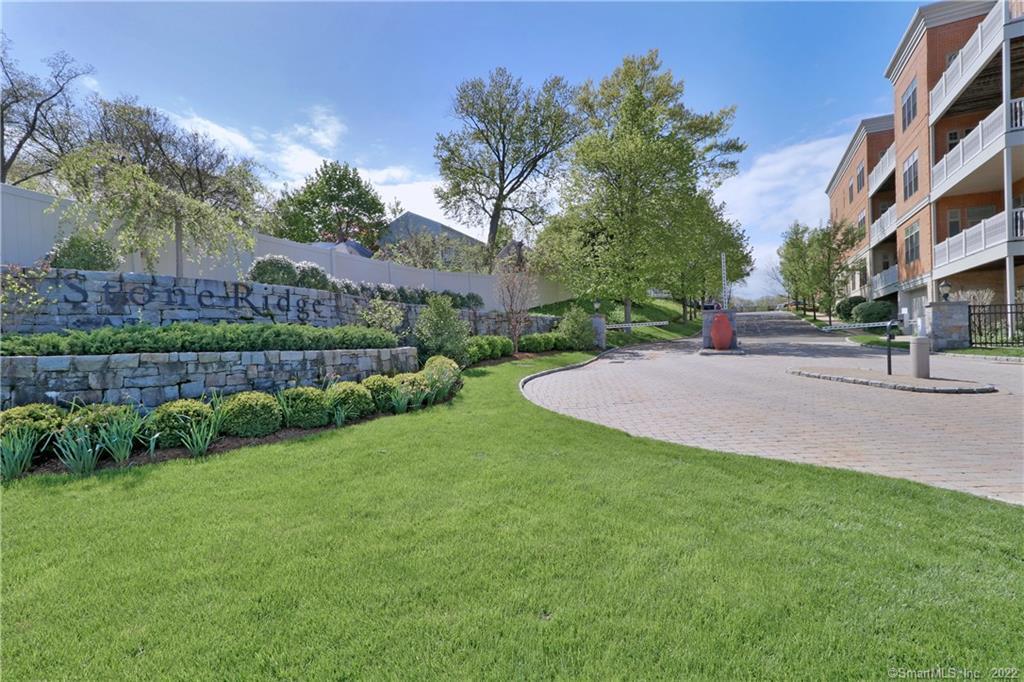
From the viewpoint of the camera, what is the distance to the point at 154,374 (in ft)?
19.7

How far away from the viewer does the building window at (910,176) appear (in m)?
20.9

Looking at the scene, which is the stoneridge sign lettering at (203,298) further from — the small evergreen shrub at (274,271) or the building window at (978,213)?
the building window at (978,213)

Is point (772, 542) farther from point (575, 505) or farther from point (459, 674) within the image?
point (459, 674)

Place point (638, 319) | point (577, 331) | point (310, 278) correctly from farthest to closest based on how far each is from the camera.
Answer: point (638, 319) < point (577, 331) < point (310, 278)

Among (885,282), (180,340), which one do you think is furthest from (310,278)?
(885,282)

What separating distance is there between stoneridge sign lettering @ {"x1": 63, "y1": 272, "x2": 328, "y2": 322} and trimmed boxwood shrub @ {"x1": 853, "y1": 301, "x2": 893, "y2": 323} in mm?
29196

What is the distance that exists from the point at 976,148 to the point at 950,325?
23.5 feet

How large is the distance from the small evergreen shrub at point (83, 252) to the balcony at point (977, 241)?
24.1m

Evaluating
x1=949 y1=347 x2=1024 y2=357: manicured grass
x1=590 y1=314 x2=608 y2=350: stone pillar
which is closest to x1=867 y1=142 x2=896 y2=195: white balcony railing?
x1=949 y1=347 x2=1024 y2=357: manicured grass

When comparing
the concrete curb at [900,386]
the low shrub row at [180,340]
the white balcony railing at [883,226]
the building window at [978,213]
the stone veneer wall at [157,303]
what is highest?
the white balcony railing at [883,226]

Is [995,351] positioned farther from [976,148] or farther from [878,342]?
[976,148]

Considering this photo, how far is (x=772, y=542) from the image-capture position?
2998 mm

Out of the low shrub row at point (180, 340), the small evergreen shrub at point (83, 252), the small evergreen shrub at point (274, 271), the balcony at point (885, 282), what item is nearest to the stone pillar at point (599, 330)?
the small evergreen shrub at point (274, 271)

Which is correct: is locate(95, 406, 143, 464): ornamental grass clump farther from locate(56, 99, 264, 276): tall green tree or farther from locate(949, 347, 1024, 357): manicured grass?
locate(949, 347, 1024, 357): manicured grass
